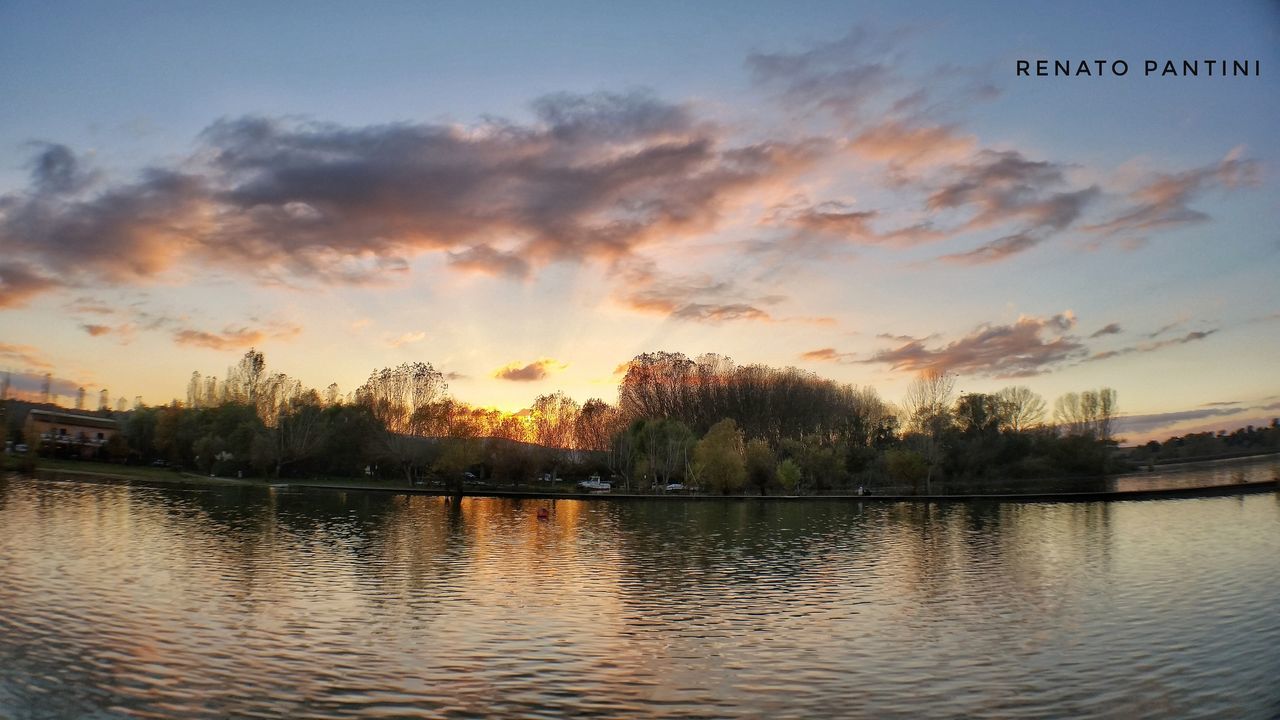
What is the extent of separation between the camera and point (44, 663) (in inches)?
573

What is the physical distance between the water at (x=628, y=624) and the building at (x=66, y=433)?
242 ft

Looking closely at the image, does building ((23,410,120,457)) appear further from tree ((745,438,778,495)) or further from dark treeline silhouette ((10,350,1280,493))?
tree ((745,438,778,495))

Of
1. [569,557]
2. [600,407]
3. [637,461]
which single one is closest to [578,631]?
[569,557]

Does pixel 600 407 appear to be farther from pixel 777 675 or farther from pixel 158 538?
pixel 777 675

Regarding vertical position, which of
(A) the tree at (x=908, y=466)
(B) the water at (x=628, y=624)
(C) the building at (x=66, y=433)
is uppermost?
(C) the building at (x=66, y=433)

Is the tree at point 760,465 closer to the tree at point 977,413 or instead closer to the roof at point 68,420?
the tree at point 977,413

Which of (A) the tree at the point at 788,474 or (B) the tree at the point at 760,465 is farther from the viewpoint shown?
(B) the tree at the point at 760,465

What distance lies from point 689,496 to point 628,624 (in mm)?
54700

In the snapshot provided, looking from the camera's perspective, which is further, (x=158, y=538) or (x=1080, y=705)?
(x=158, y=538)

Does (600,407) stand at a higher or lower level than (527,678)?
higher

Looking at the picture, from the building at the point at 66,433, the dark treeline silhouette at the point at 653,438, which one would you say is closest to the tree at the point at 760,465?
the dark treeline silhouette at the point at 653,438

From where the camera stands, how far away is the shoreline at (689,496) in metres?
64.6

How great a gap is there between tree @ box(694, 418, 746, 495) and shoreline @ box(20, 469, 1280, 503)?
8.40 feet

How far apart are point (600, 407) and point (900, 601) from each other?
10055 cm
